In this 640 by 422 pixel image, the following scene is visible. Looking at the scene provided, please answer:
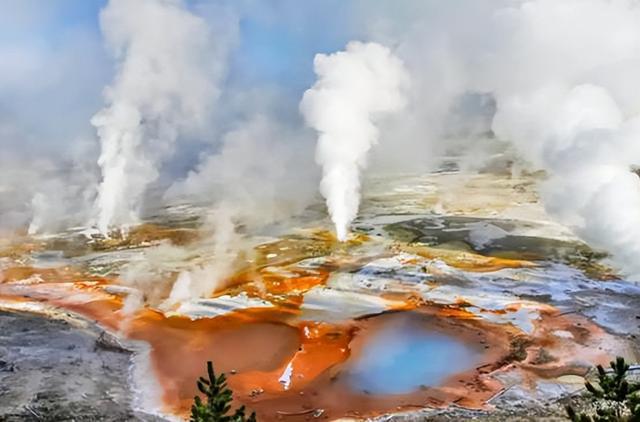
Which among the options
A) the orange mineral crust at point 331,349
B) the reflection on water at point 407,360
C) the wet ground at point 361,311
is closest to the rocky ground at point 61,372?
the wet ground at point 361,311

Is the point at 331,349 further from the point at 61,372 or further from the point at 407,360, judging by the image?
the point at 61,372

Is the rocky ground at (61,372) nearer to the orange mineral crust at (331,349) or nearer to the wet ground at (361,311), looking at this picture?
the wet ground at (361,311)

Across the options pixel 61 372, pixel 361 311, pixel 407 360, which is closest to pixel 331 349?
pixel 407 360

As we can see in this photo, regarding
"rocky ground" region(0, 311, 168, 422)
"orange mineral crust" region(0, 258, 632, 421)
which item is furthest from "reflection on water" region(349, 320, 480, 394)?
"rocky ground" region(0, 311, 168, 422)

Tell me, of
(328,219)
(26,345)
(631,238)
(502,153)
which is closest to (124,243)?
(328,219)

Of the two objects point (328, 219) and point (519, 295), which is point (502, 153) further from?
point (519, 295)

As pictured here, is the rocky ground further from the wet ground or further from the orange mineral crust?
the orange mineral crust
